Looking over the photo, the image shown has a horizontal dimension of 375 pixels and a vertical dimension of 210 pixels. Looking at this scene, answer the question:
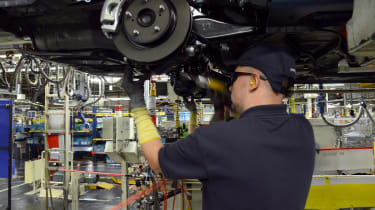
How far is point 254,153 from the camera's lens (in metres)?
0.98

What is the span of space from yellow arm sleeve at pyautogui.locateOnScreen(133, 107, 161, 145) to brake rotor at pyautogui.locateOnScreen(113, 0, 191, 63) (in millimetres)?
292

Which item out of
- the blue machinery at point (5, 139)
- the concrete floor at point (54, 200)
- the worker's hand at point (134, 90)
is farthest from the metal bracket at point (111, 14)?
the concrete floor at point (54, 200)

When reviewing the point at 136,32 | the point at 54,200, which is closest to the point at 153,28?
the point at 136,32

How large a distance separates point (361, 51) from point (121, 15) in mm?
1087

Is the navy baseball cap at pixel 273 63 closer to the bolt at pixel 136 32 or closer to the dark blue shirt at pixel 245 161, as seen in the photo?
the dark blue shirt at pixel 245 161

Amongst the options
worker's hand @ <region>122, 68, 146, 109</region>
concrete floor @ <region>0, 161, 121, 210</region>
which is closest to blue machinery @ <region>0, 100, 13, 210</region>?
worker's hand @ <region>122, 68, 146, 109</region>

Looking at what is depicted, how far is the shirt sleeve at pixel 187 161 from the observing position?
100cm

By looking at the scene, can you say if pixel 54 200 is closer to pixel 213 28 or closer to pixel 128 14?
pixel 128 14

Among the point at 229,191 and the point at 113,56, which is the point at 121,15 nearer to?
the point at 113,56

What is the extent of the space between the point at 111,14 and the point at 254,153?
92 cm

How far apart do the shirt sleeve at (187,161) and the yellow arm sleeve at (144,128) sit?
197 mm

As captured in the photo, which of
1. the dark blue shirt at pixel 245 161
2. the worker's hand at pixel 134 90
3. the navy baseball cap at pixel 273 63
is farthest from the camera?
the worker's hand at pixel 134 90

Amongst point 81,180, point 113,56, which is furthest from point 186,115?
point 113,56

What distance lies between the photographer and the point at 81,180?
7.23 metres
